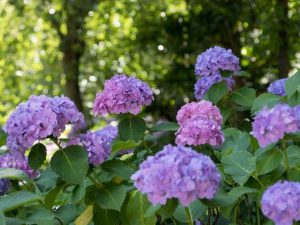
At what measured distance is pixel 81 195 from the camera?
2.05 m

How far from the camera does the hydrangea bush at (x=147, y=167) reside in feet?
5.06

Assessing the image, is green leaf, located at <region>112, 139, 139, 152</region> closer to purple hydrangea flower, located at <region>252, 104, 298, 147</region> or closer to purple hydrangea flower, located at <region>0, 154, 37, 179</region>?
purple hydrangea flower, located at <region>0, 154, 37, 179</region>

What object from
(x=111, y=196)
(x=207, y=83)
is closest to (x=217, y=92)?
(x=207, y=83)

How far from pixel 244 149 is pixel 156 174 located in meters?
0.72

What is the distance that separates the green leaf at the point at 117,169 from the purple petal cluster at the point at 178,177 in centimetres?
47

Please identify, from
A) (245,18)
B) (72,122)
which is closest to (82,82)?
(245,18)

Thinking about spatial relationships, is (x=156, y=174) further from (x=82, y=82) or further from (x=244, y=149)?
(x=82, y=82)

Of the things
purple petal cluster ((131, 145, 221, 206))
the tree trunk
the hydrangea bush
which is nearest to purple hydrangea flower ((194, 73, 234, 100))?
the hydrangea bush

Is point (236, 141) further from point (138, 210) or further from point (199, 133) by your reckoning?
point (138, 210)

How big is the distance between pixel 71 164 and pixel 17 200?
0.19 metres

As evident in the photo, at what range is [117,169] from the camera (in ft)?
6.81

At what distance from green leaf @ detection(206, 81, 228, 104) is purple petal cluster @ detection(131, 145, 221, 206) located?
3.98 ft

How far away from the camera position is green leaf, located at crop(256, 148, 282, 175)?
1754 millimetres

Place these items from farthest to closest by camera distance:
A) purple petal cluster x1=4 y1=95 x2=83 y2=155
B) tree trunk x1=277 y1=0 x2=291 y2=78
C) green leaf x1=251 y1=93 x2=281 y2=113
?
tree trunk x1=277 y1=0 x2=291 y2=78 < green leaf x1=251 y1=93 x2=281 y2=113 < purple petal cluster x1=4 y1=95 x2=83 y2=155
